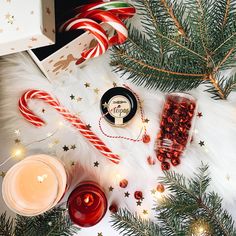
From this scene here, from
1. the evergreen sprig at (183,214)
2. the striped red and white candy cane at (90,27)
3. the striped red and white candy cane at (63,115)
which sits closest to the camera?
the striped red and white candy cane at (90,27)

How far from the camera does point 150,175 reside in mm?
1248

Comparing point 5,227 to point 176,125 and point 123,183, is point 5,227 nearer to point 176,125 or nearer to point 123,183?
point 123,183

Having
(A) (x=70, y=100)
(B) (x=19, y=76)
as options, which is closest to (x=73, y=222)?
(A) (x=70, y=100)

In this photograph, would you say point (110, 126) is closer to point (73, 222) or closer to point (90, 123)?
point (90, 123)

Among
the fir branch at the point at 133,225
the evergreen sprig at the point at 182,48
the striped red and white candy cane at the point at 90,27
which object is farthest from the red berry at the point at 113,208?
the striped red and white candy cane at the point at 90,27

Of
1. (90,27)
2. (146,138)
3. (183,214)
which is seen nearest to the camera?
(90,27)

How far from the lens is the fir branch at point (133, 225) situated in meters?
1.15

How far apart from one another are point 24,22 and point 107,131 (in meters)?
0.51

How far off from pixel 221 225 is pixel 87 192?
1.31ft

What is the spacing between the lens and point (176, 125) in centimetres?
122

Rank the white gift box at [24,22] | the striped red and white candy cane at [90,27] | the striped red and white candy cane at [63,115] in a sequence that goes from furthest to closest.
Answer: the striped red and white candy cane at [63,115], the striped red and white candy cane at [90,27], the white gift box at [24,22]

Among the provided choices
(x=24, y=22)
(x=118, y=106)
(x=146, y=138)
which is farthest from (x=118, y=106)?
(x=24, y=22)

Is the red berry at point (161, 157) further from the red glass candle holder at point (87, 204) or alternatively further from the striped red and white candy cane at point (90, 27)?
the striped red and white candy cane at point (90, 27)

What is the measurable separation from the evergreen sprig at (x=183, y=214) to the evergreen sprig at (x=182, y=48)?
0.28 m
